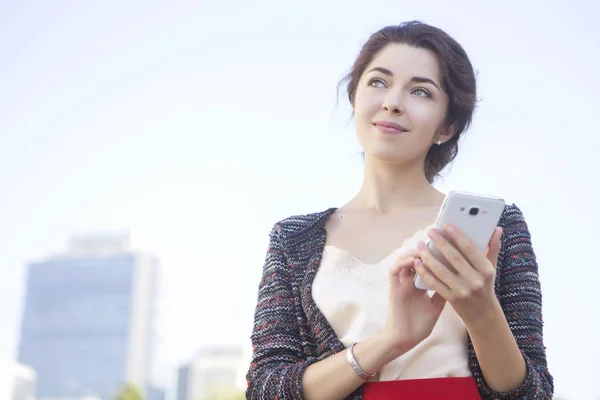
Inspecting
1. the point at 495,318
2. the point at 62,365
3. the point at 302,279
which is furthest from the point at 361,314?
the point at 62,365

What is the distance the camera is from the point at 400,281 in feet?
5.39

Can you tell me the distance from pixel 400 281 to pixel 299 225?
558 mm

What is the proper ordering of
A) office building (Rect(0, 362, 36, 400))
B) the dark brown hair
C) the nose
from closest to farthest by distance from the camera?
the nose < the dark brown hair < office building (Rect(0, 362, 36, 400))

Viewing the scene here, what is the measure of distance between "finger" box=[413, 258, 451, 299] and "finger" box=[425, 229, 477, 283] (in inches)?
0.9

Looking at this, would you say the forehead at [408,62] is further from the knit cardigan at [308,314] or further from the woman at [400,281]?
the knit cardigan at [308,314]

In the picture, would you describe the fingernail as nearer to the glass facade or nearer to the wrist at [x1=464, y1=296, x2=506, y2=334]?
the wrist at [x1=464, y1=296, x2=506, y2=334]

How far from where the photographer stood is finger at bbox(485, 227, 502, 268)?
1599mm

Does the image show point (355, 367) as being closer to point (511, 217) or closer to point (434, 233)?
point (434, 233)

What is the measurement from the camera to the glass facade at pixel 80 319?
9288 cm

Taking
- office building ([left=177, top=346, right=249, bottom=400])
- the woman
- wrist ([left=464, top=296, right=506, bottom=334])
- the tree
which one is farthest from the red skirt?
office building ([left=177, top=346, right=249, bottom=400])

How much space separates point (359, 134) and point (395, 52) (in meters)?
0.23

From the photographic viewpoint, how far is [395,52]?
214 cm

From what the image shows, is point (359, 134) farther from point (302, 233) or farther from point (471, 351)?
point (471, 351)

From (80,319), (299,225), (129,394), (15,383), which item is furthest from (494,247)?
(80,319)
